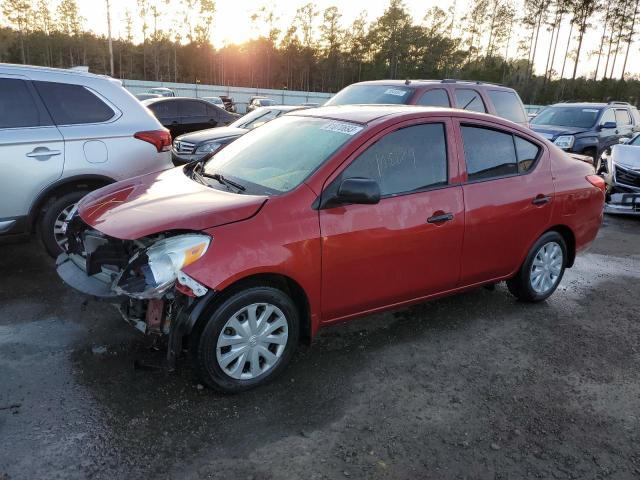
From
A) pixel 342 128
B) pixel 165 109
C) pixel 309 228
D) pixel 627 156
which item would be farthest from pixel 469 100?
pixel 165 109

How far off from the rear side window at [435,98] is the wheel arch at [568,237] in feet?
10.9

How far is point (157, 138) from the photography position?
570cm

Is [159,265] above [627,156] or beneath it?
beneath

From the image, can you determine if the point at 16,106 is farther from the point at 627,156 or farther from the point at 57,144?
the point at 627,156

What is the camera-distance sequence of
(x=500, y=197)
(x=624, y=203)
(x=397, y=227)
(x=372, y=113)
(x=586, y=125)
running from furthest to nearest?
(x=586, y=125) < (x=624, y=203) < (x=500, y=197) < (x=372, y=113) < (x=397, y=227)

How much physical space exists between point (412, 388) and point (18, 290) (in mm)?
3552

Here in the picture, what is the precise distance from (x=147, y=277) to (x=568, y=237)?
3837 millimetres

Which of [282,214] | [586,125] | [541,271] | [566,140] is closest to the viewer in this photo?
[282,214]

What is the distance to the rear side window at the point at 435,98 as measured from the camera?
7598 mm

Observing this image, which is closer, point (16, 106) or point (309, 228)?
point (309, 228)

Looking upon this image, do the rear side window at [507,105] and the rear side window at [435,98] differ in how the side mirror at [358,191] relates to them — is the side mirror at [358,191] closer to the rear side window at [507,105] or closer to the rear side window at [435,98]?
the rear side window at [435,98]

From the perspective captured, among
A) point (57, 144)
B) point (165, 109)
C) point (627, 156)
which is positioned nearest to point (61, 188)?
point (57, 144)

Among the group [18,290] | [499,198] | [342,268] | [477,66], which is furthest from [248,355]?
[477,66]

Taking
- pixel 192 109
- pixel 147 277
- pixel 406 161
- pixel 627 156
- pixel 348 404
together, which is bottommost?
pixel 348 404
